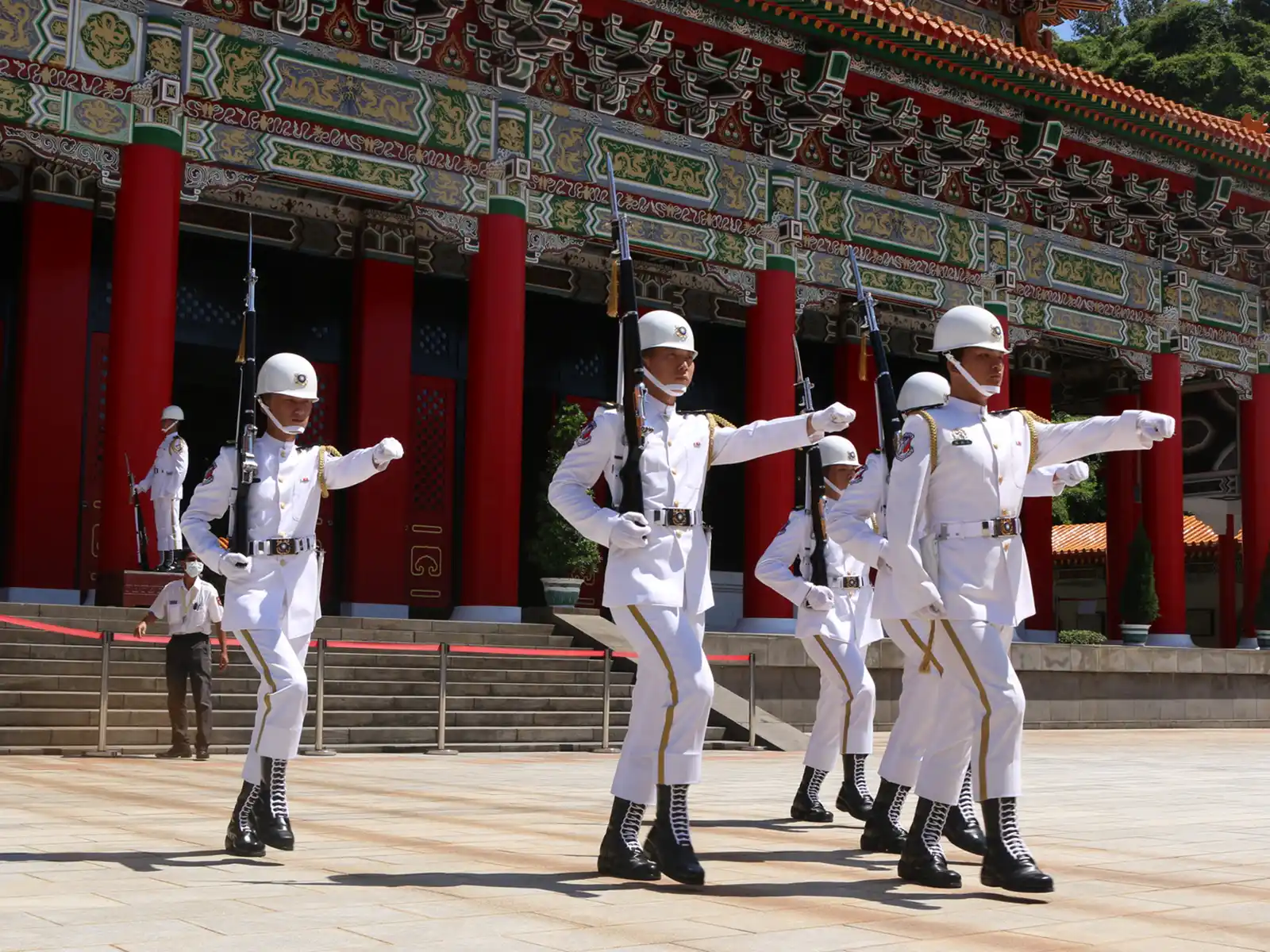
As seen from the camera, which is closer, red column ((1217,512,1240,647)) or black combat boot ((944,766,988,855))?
black combat boot ((944,766,988,855))

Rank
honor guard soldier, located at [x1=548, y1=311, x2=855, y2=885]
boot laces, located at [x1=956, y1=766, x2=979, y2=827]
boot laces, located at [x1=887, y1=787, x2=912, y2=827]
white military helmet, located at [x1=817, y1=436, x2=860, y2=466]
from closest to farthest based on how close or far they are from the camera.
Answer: honor guard soldier, located at [x1=548, y1=311, x2=855, y2=885] < boot laces, located at [x1=956, y1=766, x2=979, y2=827] < boot laces, located at [x1=887, y1=787, x2=912, y2=827] < white military helmet, located at [x1=817, y1=436, x2=860, y2=466]

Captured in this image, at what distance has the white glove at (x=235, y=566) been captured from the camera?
604cm

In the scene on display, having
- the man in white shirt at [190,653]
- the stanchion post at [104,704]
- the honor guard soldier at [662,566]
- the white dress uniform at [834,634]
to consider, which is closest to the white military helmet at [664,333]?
the honor guard soldier at [662,566]

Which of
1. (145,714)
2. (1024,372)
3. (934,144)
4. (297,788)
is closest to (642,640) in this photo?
(297,788)

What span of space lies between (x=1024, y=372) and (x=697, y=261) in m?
8.60

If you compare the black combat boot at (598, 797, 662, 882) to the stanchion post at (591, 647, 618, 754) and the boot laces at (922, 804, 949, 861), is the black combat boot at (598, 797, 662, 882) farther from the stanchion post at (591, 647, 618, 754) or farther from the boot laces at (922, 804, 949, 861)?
the stanchion post at (591, 647, 618, 754)

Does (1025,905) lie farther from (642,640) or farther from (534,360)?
(534,360)

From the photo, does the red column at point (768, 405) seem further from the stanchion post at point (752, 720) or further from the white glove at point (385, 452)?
the white glove at point (385, 452)

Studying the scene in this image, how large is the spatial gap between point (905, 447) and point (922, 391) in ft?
4.55

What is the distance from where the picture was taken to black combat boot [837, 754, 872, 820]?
25.7 ft

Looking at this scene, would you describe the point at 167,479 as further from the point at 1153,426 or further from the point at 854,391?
the point at 854,391

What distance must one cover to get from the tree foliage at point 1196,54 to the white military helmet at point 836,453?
37.3 m

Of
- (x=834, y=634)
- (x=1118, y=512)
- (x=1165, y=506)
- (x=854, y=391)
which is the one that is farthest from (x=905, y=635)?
(x=1118, y=512)

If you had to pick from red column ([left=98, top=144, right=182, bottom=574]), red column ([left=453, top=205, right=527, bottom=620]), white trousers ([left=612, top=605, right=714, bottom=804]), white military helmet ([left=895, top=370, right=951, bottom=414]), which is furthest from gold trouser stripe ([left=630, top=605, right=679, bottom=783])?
red column ([left=453, top=205, right=527, bottom=620])
